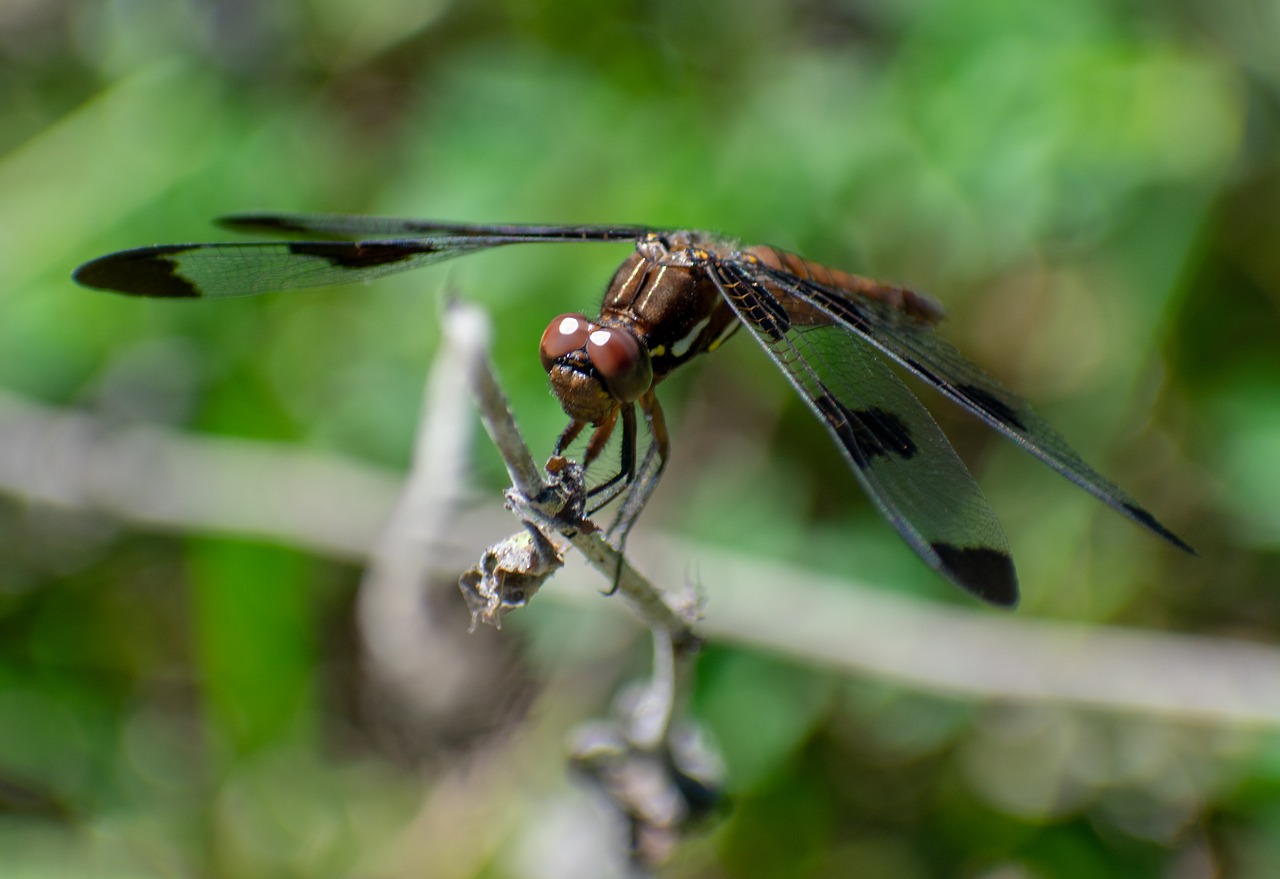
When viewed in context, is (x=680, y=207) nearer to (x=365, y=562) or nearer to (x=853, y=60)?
(x=853, y=60)

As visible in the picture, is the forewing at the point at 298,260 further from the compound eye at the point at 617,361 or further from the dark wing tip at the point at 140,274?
the compound eye at the point at 617,361

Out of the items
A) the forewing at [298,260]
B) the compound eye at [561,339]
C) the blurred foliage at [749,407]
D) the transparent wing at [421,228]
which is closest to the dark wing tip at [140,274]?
the forewing at [298,260]

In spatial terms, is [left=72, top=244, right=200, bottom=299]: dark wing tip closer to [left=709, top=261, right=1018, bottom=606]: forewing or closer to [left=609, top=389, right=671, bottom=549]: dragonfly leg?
[left=609, top=389, right=671, bottom=549]: dragonfly leg

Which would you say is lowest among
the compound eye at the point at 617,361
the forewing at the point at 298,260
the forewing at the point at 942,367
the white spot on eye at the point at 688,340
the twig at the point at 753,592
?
the twig at the point at 753,592

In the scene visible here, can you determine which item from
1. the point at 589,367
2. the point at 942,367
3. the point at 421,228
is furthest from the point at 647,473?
the point at 421,228

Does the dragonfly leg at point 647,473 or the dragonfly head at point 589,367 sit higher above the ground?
the dragonfly head at point 589,367

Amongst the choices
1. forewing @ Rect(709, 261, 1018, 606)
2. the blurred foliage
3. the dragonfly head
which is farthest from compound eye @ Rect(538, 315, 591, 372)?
the blurred foliage
